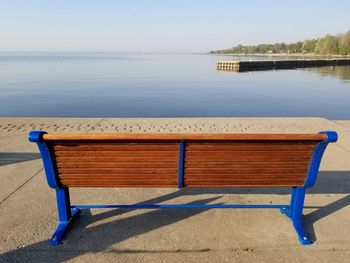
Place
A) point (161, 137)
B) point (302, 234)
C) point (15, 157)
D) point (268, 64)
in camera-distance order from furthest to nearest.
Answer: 1. point (268, 64)
2. point (15, 157)
3. point (302, 234)
4. point (161, 137)

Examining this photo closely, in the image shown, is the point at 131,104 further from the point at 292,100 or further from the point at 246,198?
the point at 246,198

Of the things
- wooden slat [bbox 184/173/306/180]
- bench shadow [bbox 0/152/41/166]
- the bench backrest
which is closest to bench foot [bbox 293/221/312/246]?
the bench backrest

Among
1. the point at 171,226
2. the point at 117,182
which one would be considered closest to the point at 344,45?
the point at 171,226

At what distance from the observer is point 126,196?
4.77 meters

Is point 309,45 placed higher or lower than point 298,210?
higher

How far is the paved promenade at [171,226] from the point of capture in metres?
3.32

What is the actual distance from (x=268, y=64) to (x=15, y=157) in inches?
3273

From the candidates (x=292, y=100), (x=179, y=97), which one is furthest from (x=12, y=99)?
(x=292, y=100)

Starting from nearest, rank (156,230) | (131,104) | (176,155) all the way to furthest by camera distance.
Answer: (176,155), (156,230), (131,104)

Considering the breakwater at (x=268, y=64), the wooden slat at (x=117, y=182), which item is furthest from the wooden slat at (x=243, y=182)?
the breakwater at (x=268, y=64)

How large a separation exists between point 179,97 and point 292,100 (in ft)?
32.3

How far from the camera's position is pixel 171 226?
388 centimetres

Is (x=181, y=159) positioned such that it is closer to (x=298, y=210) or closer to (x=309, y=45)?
(x=298, y=210)

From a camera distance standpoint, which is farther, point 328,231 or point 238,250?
point 328,231
